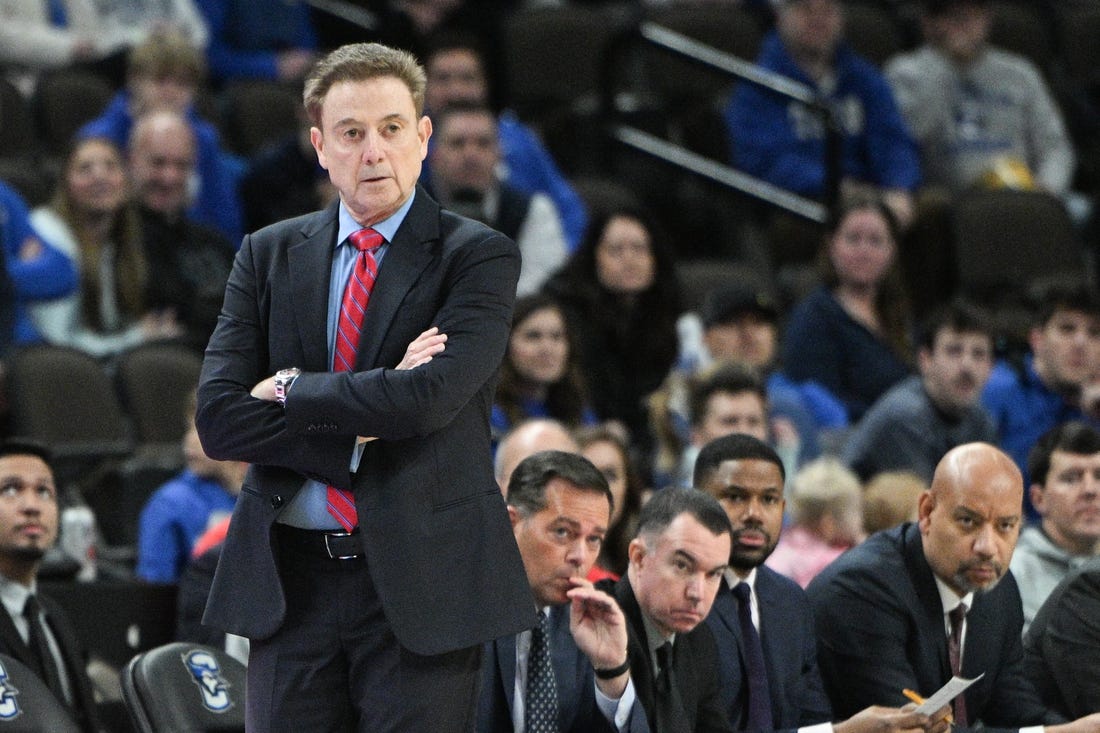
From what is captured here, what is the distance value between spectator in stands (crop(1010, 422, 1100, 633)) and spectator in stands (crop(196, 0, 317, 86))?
459 centimetres

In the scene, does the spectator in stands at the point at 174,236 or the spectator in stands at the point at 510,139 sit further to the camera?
the spectator in stands at the point at 510,139

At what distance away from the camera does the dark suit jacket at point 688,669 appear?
3836mm

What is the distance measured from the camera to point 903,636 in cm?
434

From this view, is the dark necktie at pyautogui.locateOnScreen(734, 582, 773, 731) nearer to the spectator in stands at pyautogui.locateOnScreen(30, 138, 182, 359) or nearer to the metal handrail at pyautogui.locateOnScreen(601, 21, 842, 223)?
the spectator in stands at pyautogui.locateOnScreen(30, 138, 182, 359)

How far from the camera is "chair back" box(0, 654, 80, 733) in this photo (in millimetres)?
3752

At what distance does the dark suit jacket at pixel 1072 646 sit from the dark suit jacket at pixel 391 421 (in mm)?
2099

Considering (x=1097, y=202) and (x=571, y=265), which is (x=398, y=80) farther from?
(x=1097, y=202)

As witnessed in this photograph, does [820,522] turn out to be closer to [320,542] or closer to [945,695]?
[945,695]

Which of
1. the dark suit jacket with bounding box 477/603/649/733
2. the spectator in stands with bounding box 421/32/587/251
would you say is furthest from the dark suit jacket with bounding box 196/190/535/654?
the spectator in stands with bounding box 421/32/587/251

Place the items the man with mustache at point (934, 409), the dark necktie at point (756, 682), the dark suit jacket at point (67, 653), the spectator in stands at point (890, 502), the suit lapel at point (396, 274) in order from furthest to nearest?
the man with mustache at point (934, 409)
the spectator in stands at point (890, 502)
the dark suit jacket at point (67, 653)
the dark necktie at point (756, 682)
the suit lapel at point (396, 274)

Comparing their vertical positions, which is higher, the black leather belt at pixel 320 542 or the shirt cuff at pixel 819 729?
the black leather belt at pixel 320 542

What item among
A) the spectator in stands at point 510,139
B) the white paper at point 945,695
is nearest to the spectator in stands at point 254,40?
the spectator in stands at point 510,139

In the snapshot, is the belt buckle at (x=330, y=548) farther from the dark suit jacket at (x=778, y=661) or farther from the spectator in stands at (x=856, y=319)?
the spectator in stands at (x=856, y=319)

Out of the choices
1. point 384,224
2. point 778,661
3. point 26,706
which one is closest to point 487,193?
point 778,661
